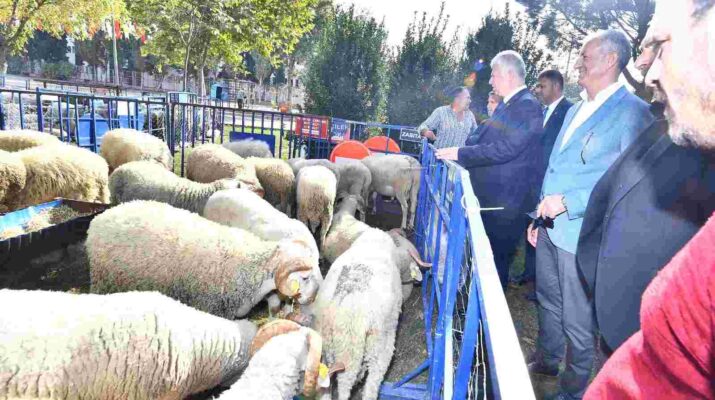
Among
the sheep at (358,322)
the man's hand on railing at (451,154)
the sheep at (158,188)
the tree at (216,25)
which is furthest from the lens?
the tree at (216,25)

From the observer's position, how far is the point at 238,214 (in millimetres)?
4223

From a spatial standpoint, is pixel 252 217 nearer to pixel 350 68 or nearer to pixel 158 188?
pixel 158 188

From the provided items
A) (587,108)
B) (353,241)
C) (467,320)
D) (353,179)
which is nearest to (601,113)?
(587,108)

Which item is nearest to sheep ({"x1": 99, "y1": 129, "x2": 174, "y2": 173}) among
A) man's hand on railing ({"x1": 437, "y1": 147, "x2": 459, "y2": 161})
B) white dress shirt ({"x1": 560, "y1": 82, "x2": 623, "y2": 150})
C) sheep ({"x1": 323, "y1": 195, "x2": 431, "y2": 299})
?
sheep ({"x1": 323, "y1": 195, "x2": 431, "y2": 299})

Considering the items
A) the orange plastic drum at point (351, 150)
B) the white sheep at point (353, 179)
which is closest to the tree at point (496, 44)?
the orange plastic drum at point (351, 150)

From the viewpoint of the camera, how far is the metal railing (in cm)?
72

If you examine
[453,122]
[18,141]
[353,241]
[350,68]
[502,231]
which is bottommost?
[353,241]

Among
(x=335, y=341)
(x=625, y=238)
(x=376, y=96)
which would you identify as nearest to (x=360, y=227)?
(x=335, y=341)

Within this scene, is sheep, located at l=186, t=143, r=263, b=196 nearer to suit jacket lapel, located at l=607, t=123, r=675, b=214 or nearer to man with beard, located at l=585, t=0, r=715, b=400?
suit jacket lapel, located at l=607, t=123, r=675, b=214

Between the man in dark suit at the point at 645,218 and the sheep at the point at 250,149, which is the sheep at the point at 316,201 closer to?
the sheep at the point at 250,149

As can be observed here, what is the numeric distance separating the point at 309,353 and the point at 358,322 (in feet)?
1.75

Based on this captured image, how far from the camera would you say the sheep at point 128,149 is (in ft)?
20.6

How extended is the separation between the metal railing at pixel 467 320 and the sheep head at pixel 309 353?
60 centimetres

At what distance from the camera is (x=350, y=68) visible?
41.7 feet
